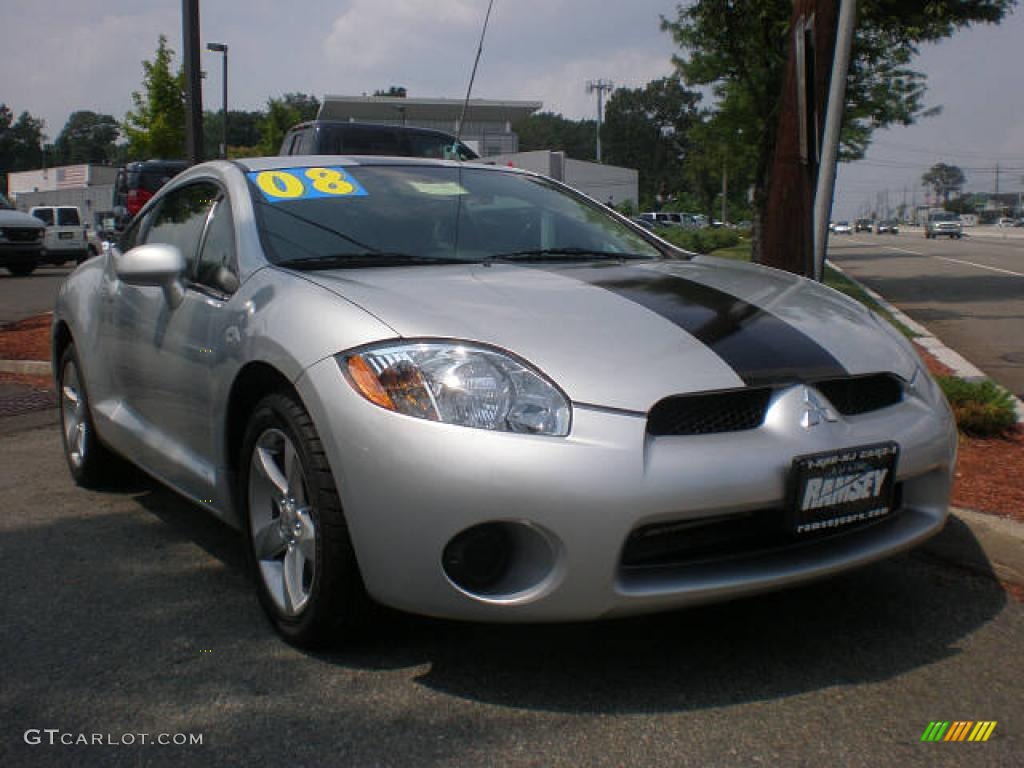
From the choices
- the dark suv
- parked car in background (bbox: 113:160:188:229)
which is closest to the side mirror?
the dark suv

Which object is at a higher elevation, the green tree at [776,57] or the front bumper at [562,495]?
the green tree at [776,57]

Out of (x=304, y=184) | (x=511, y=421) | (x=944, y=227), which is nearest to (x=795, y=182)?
(x=304, y=184)

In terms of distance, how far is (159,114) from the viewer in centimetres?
3375

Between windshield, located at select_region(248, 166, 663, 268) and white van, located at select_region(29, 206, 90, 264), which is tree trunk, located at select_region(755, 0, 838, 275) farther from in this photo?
white van, located at select_region(29, 206, 90, 264)

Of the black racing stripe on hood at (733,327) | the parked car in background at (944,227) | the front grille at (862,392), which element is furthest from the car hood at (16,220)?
the parked car in background at (944,227)

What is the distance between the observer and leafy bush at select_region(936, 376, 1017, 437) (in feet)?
17.5

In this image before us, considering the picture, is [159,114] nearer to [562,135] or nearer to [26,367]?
[26,367]

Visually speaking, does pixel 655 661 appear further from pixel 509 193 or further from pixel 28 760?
pixel 509 193

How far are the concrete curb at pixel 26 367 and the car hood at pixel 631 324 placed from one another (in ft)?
19.0

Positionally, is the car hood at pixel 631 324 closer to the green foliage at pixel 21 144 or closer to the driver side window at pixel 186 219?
the driver side window at pixel 186 219

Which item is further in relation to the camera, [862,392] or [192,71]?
[192,71]

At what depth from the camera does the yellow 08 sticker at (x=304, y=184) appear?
3.77 meters

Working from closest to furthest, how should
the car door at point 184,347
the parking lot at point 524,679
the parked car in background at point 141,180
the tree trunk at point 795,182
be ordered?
the parking lot at point 524,679 < the car door at point 184,347 < the tree trunk at point 795,182 < the parked car in background at point 141,180

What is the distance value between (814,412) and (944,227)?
6557 centimetres
